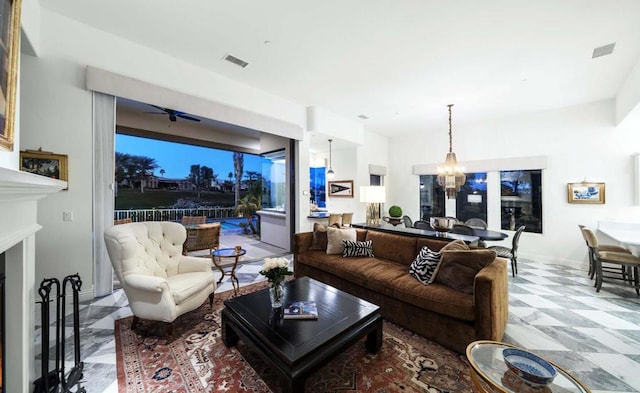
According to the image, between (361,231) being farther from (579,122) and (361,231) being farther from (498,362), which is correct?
(579,122)

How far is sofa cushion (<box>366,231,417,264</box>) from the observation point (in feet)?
10.5

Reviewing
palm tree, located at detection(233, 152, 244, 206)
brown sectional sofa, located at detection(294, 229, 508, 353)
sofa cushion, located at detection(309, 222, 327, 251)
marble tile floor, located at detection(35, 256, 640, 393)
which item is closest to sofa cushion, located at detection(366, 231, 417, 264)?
brown sectional sofa, located at detection(294, 229, 508, 353)

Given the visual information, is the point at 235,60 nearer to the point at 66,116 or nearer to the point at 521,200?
the point at 66,116

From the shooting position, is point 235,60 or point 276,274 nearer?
point 276,274

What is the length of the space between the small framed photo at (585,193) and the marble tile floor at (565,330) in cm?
178

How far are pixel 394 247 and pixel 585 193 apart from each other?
4.59 m

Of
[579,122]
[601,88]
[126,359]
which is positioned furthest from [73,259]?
[579,122]

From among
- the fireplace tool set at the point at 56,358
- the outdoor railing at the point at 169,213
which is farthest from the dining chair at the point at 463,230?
the outdoor railing at the point at 169,213

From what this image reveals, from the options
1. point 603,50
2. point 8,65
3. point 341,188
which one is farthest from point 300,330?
point 341,188

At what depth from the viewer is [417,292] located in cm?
234

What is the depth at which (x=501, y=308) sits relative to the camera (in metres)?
2.22

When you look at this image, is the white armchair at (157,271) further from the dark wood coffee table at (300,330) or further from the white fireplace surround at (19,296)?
the white fireplace surround at (19,296)

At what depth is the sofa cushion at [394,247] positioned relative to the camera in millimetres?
3188

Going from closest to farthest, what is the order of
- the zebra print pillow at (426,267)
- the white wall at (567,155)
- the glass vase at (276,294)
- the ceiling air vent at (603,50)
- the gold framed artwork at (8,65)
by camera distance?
the gold framed artwork at (8,65) < the glass vase at (276,294) < the zebra print pillow at (426,267) < the ceiling air vent at (603,50) < the white wall at (567,155)
